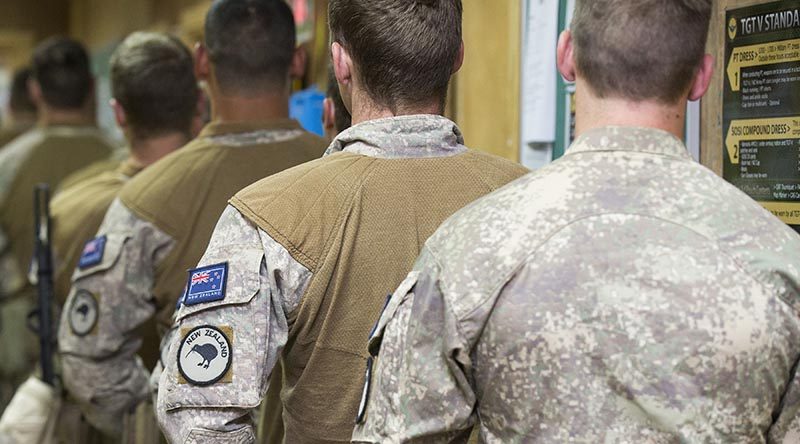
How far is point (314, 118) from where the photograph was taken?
361cm

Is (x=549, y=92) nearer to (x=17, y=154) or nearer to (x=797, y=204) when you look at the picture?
(x=797, y=204)

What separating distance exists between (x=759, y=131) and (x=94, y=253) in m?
1.43

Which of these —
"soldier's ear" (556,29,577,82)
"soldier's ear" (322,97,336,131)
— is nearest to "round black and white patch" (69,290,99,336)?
"soldier's ear" (322,97,336,131)

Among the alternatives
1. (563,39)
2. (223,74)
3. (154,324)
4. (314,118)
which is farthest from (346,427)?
(314,118)

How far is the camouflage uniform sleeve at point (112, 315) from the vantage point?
2.45 meters

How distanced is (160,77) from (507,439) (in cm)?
196

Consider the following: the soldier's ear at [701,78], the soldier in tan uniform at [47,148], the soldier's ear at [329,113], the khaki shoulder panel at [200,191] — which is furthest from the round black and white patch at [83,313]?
the soldier in tan uniform at [47,148]

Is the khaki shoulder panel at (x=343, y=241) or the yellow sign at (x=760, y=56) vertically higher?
the yellow sign at (x=760, y=56)

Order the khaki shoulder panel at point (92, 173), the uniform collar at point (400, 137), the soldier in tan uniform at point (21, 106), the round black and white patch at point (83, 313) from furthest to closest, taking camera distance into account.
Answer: the soldier in tan uniform at point (21, 106) → the khaki shoulder panel at point (92, 173) → the round black and white patch at point (83, 313) → the uniform collar at point (400, 137)

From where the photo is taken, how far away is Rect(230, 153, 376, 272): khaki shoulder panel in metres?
1.60

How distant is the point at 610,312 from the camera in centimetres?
119

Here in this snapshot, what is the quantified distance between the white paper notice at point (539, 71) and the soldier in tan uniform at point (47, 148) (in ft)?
7.30

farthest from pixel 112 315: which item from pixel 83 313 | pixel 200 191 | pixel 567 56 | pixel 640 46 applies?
pixel 640 46

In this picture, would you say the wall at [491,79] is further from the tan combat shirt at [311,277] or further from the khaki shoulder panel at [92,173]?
the khaki shoulder panel at [92,173]
